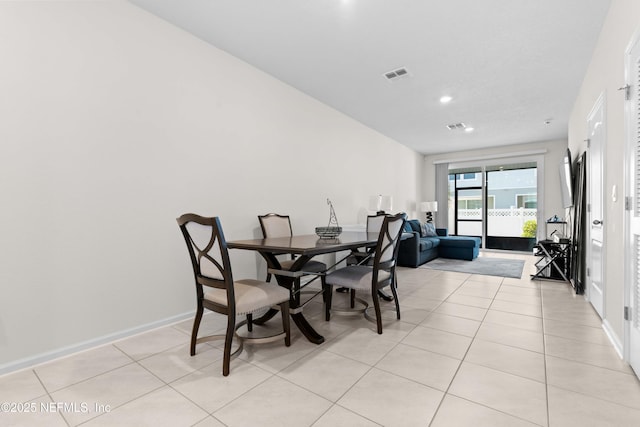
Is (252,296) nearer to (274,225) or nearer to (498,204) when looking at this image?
(274,225)

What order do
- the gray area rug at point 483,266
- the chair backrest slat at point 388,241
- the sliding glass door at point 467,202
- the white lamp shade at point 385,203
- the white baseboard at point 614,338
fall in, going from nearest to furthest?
the white baseboard at point 614,338 < the chair backrest slat at point 388,241 < the gray area rug at point 483,266 < the white lamp shade at point 385,203 < the sliding glass door at point 467,202

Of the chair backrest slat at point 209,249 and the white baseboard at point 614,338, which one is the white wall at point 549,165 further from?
the chair backrest slat at point 209,249

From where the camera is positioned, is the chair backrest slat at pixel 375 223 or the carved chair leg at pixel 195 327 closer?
the carved chair leg at pixel 195 327

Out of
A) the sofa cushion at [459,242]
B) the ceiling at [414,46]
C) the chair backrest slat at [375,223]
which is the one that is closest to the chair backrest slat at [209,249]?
the ceiling at [414,46]

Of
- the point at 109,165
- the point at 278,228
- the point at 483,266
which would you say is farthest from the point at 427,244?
the point at 109,165

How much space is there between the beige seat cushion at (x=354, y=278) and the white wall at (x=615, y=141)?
1694 mm

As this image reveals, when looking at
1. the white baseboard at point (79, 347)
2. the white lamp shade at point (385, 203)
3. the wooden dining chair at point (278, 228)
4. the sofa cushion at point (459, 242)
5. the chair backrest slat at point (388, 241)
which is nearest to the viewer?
the white baseboard at point (79, 347)

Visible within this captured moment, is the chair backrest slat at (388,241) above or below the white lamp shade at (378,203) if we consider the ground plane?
below

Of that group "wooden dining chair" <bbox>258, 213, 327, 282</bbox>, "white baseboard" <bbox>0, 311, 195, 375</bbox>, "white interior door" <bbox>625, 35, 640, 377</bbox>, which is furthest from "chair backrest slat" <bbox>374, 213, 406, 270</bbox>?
"white baseboard" <bbox>0, 311, 195, 375</bbox>

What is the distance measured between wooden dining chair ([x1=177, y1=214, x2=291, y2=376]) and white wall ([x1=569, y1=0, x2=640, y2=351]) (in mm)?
2478

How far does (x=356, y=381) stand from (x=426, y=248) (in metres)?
4.45

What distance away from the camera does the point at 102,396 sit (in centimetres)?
160

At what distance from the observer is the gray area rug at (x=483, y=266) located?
4957 millimetres

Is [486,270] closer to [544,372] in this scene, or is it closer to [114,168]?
[544,372]
